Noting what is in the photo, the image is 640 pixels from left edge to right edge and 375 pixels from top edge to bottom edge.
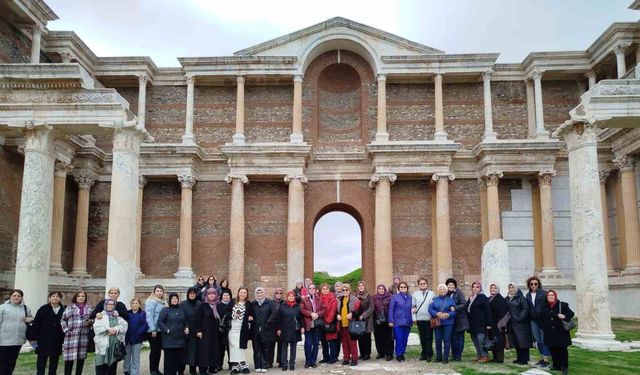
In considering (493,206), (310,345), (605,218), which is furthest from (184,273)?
(605,218)

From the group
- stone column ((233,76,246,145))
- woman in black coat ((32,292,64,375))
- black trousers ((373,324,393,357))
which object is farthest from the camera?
stone column ((233,76,246,145))

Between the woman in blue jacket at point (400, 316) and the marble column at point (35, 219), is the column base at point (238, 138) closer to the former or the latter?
the marble column at point (35, 219)

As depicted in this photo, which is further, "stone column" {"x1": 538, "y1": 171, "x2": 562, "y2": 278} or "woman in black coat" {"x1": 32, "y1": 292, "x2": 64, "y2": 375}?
"stone column" {"x1": 538, "y1": 171, "x2": 562, "y2": 278}

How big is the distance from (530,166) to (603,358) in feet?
45.3

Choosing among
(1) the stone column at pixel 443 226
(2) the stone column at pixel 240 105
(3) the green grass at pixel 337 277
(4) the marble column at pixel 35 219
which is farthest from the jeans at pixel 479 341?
(3) the green grass at pixel 337 277

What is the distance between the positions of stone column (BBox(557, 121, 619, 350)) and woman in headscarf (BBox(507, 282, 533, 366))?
11.0 ft

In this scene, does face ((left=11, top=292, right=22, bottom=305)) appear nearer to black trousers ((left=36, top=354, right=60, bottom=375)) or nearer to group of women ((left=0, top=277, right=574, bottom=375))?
group of women ((left=0, top=277, right=574, bottom=375))

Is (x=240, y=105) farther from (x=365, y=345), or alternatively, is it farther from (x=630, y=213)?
(x=630, y=213)

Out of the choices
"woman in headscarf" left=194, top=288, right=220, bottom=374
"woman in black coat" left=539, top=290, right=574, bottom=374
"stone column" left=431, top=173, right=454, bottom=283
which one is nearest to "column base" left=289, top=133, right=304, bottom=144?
"stone column" left=431, top=173, right=454, bottom=283

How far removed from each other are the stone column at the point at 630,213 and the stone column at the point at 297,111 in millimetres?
13871

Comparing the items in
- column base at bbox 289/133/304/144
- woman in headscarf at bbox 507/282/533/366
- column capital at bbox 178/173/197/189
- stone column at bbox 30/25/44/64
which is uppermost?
stone column at bbox 30/25/44/64

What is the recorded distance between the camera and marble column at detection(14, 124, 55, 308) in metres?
16.0

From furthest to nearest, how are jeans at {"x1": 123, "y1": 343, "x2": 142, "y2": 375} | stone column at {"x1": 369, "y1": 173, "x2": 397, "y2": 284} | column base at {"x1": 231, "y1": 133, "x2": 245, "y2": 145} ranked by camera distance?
column base at {"x1": 231, "y1": 133, "x2": 245, "y2": 145}, stone column at {"x1": 369, "y1": 173, "x2": 397, "y2": 284}, jeans at {"x1": 123, "y1": 343, "x2": 142, "y2": 375}

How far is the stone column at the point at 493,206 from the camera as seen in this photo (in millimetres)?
26016
